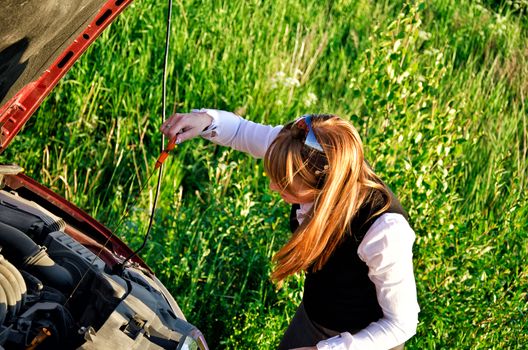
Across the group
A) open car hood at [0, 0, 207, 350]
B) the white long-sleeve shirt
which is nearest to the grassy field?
open car hood at [0, 0, 207, 350]

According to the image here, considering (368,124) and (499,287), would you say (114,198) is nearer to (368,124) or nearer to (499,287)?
(368,124)

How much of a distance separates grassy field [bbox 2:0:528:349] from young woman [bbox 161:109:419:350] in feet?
3.59

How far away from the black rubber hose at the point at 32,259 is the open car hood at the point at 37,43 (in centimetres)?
31

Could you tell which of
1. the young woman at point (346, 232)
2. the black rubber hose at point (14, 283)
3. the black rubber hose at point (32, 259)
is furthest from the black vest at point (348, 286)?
the black rubber hose at point (14, 283)

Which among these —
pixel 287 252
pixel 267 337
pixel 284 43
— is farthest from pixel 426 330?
pixel 284 43

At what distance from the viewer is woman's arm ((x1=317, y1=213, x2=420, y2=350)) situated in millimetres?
2535

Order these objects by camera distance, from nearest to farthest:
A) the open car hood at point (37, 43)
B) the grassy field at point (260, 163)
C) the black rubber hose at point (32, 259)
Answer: the open car hood at point (37, 43) < the black rubber hose at point (32, 259) < the grassy field at point (260, 163)

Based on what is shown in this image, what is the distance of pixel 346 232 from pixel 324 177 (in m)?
0.20

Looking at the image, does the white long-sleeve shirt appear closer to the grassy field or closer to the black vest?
the black vest

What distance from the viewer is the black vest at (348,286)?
8.71ft

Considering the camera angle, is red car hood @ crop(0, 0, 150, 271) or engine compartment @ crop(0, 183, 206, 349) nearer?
red car hood @ crop(0, 0, 150, 271)

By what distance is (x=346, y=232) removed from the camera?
105 inches

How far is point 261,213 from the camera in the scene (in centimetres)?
436

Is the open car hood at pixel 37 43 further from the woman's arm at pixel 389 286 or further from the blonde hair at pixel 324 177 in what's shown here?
the woman's arm at pixel 389 286
